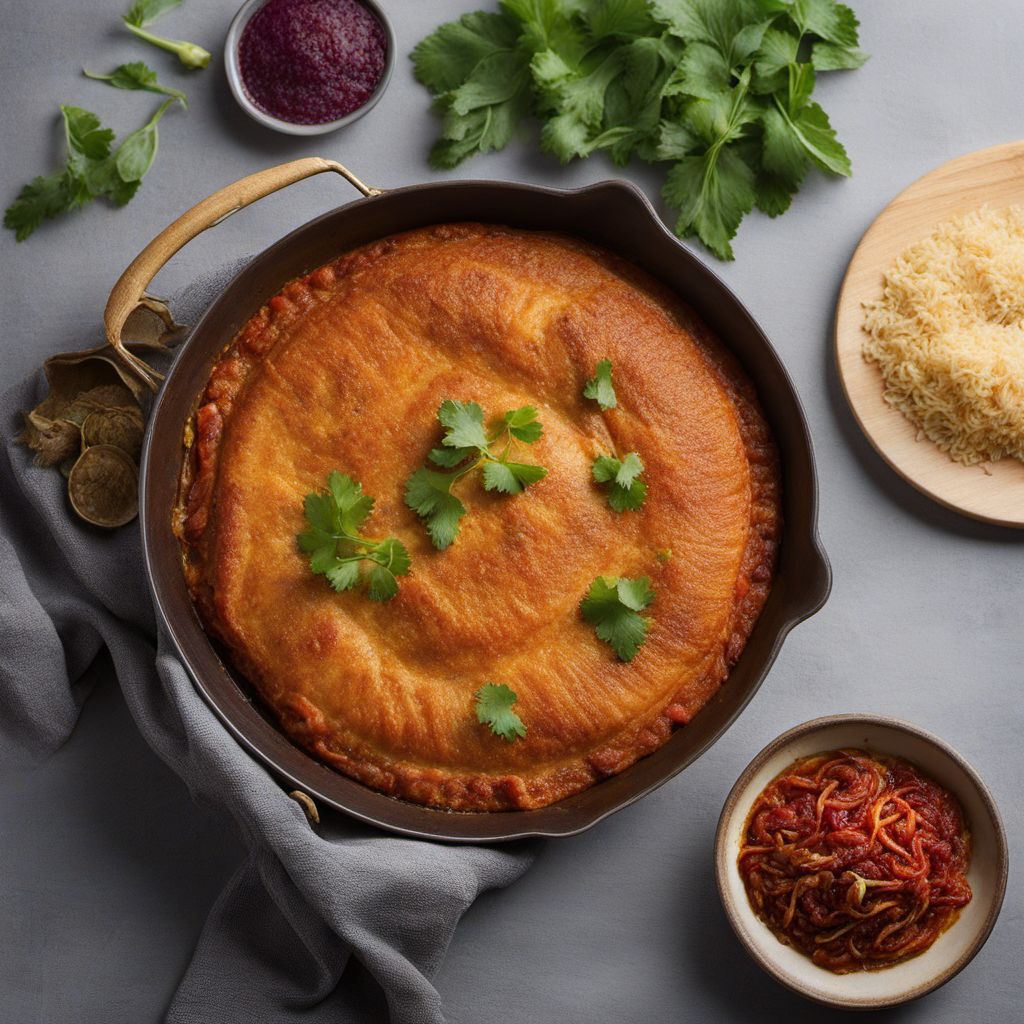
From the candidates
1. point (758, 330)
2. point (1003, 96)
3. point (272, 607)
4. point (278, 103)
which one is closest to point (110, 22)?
point (278, 103)

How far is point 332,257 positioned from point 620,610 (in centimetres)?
160

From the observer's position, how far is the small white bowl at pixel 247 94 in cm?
402

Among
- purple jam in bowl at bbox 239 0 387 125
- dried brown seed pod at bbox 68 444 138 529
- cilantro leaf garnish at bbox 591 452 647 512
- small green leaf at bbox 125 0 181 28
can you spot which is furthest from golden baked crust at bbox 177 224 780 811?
small green leaf at bbox 125 0 181 28

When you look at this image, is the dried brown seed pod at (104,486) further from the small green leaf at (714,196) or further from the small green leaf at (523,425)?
the small green leaf at (714,196)

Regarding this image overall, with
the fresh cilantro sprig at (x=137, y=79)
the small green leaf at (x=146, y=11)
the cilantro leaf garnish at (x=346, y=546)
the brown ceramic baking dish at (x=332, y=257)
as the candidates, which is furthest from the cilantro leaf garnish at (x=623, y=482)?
the small green leaf at (x=146, y=11)

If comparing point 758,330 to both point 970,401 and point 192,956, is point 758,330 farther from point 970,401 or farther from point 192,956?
point 192,956

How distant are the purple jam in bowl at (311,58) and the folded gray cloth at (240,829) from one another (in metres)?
0.82

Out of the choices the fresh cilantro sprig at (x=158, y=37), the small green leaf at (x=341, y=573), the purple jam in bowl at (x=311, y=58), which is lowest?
the small green leaf at (x=341, y=573)

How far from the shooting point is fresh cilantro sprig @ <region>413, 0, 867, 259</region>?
12.8 feet

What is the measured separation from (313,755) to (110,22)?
295 centimetres

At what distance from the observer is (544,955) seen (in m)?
3.92

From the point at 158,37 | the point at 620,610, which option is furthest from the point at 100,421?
the point at 620,610

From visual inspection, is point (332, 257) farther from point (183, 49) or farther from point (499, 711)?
point (499, 711)

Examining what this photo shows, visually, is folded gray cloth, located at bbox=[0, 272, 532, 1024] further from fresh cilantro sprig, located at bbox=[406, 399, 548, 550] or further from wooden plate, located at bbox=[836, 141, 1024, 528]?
wooden plate, located at bbox=[836, 141, 1024, 528]
